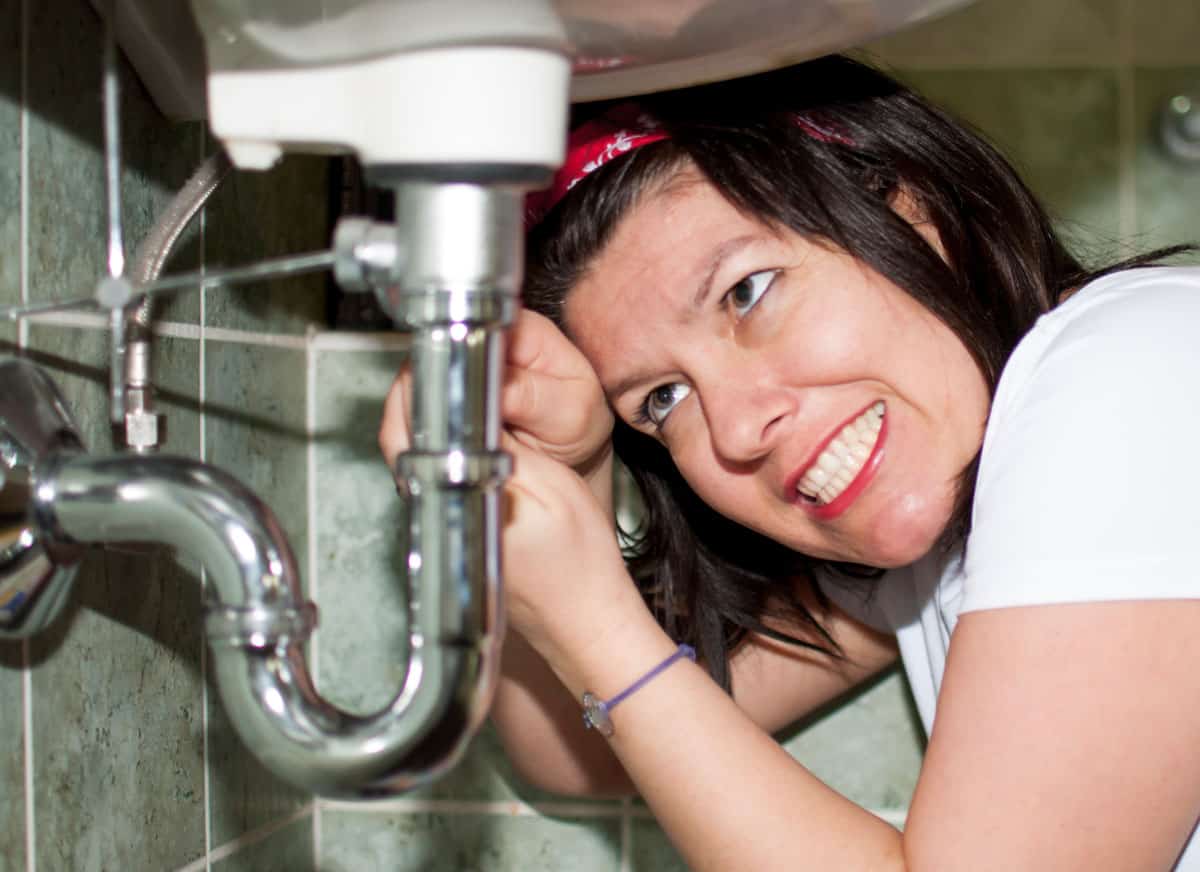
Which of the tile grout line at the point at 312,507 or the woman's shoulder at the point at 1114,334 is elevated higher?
the woman's shoulder at the point at 1114,334

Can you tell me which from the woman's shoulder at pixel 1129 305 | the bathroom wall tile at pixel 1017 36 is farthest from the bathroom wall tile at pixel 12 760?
the bathroom wall tile at pixel 1017 36

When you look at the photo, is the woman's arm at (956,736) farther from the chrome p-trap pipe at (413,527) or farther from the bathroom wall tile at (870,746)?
the bathroom wall tile at (870,746)

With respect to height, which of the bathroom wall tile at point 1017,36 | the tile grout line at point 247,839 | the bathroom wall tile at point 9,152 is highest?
the bathroom wall tile at point 1017,36

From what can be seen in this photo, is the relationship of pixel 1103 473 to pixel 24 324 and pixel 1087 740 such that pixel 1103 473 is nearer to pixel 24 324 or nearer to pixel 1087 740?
pixel 1087 740

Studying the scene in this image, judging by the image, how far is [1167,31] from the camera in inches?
48.9

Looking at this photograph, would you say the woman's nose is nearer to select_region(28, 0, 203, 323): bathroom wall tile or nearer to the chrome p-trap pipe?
the chrome p-trap pipe

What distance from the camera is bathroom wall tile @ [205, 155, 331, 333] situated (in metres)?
1.06

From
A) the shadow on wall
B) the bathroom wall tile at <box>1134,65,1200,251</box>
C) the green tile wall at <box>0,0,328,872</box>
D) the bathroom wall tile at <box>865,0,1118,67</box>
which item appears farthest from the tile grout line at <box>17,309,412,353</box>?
the bathroom wall tile at <box>1134,65,1200,251</box>

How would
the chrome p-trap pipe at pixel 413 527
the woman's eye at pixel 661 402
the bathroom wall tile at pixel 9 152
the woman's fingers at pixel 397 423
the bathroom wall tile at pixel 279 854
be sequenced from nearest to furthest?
1. the chrome p-trap pipe at pixel 413 527
2. the bathroom wall tile at pixel 9 152
3. the woman's fingers at pixel 397 423
4. the woman's eye at pixel 661 402
5. the bathroom wall tile at pixel 279 854

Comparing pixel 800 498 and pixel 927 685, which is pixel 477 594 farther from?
pixel 927 685

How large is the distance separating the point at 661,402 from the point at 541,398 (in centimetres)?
12

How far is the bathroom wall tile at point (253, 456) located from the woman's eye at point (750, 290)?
423 millimetres

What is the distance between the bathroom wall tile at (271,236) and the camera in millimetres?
1064

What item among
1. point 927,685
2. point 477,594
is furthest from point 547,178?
point 927,685
